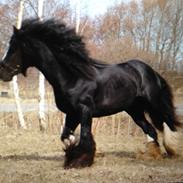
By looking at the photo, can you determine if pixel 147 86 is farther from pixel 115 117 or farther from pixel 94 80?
pixel 115 117

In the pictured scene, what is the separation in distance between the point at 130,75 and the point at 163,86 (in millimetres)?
879

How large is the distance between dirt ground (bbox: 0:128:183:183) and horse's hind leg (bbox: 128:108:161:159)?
0.18 meters

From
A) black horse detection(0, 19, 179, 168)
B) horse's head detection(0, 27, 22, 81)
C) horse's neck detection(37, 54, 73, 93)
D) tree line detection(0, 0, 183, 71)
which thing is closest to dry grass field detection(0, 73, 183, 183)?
black horse detection(0, 19, 179, 168)

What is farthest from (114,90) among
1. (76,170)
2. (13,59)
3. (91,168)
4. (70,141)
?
(13,59)

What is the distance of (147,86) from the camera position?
26.6 ft

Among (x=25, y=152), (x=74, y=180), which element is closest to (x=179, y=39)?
(x=25, y=152)

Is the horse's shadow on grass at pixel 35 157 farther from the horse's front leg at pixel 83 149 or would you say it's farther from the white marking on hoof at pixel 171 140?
the white marking on hoof at pixel 171 140

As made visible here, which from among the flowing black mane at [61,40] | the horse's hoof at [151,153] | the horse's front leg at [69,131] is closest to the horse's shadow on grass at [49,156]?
the horse's hoof at [151,153]

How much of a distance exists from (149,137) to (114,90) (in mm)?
1360

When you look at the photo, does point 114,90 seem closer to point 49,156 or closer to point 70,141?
point 70,141

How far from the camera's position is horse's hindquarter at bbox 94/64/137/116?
7.36 meters

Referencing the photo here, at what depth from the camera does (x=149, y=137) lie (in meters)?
8.34

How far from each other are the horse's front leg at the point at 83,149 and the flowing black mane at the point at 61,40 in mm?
690

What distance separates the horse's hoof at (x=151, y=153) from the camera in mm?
7848
